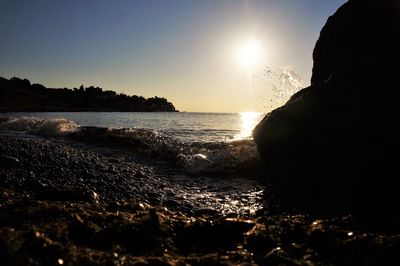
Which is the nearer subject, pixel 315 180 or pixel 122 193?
pixel 122 193

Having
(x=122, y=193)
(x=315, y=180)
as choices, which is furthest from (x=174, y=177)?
(x=315, y=180)

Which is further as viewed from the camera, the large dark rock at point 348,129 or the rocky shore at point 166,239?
the large dark rock at point 348,129

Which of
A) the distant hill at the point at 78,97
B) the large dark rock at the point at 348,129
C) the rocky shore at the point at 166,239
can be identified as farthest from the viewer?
the distant hill at the point at 78,97

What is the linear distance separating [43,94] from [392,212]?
153146 mm

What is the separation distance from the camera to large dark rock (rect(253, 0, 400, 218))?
7.19 meters

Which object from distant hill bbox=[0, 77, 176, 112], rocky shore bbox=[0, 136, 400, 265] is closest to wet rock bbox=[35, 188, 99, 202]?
rocky shore bbox=[0, 136, 400, 265]

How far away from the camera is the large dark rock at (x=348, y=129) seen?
7188 millimetres

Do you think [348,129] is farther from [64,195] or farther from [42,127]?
[42,127]

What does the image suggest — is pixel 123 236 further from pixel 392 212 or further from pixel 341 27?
pixel 341 27

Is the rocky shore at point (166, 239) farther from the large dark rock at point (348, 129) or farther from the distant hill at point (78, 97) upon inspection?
the distant hill at point (78, 97)

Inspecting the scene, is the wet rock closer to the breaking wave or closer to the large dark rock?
the large dark rock

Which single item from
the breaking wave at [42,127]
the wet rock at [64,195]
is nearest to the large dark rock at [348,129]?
the wet rock at [64,195]

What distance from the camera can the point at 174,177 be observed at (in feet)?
33.1

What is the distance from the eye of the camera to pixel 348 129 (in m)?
8.12
